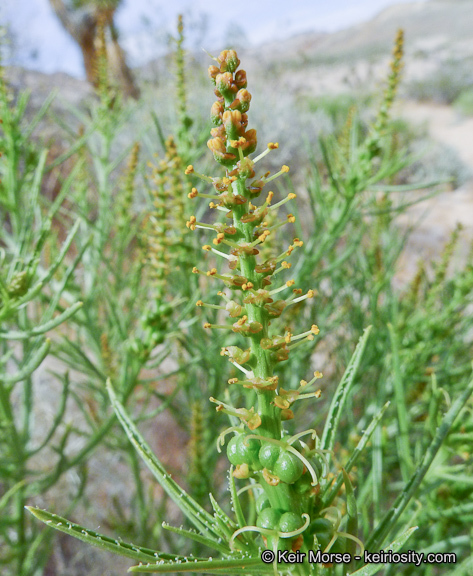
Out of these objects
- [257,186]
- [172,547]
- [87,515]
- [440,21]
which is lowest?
[87,515]

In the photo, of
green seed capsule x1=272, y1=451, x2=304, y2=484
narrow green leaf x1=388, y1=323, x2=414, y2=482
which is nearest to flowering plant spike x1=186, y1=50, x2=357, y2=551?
green seed capsule x1=272, y1=451, x2=304, y2=484

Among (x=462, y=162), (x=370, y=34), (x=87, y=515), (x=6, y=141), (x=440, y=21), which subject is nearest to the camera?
(x=6, y=141)

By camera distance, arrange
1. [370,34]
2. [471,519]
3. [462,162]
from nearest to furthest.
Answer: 1. [471,519]
2. [462,162]
3. [370,34]

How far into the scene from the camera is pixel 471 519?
0.73 metres

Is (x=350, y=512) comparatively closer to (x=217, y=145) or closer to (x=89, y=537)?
(x=89, y=537)

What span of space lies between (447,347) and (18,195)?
120cm

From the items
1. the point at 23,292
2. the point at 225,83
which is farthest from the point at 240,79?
the point at 23,292

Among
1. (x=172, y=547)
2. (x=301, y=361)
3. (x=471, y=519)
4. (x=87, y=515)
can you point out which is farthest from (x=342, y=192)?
(x=87, y=515)

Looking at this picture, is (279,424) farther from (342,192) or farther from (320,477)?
(342,192)

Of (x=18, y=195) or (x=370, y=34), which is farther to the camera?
(x=370, y=34)

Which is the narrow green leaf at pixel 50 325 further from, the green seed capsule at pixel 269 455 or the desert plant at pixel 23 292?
the green seed capsule at pixel 269 455

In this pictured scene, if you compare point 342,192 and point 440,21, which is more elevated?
point 440,21

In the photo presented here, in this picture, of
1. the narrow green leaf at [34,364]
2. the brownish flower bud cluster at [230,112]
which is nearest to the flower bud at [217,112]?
the brownish flower bud cluster at [230,112]

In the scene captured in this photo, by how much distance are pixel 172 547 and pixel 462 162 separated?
23.0 feet
